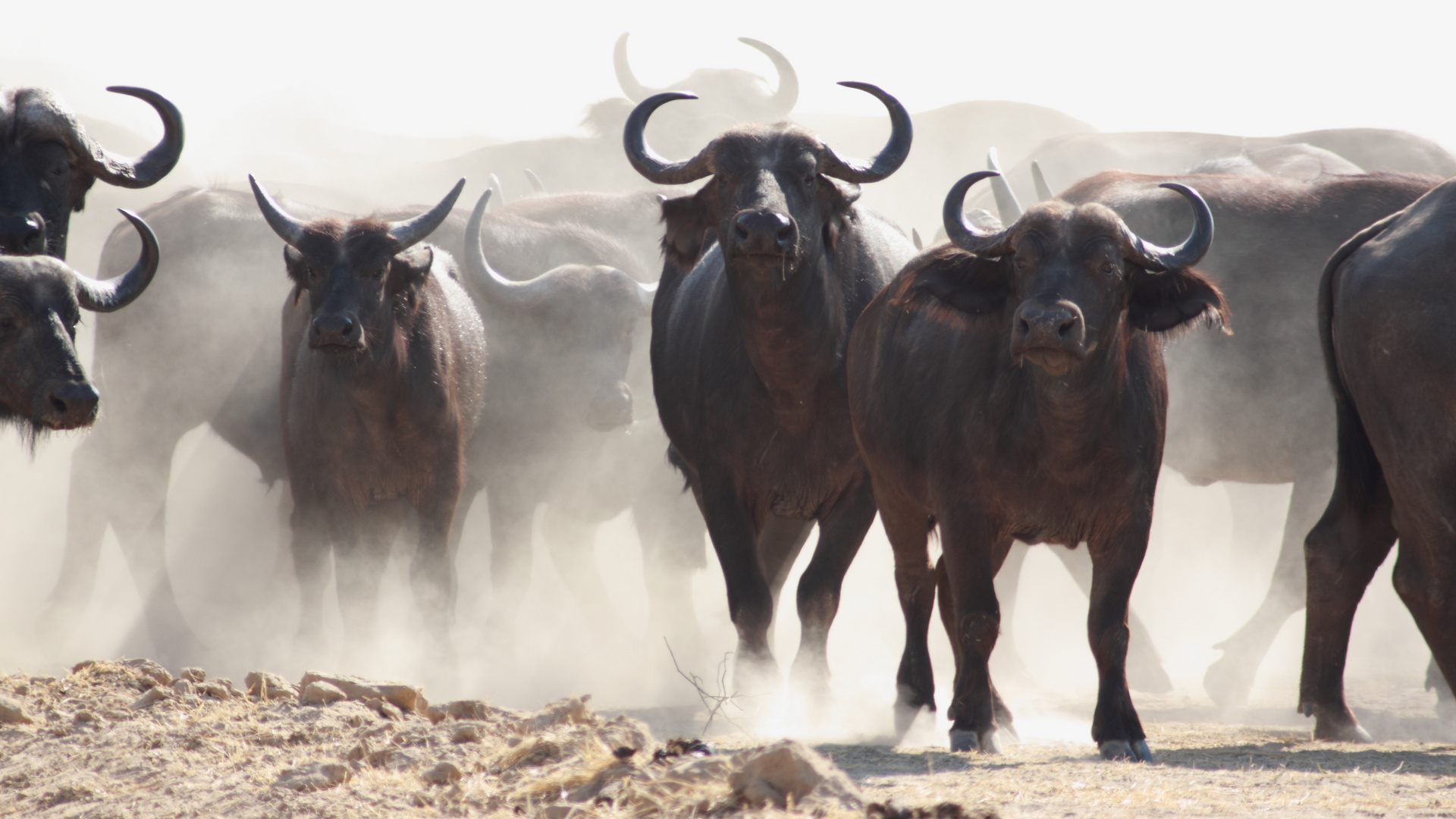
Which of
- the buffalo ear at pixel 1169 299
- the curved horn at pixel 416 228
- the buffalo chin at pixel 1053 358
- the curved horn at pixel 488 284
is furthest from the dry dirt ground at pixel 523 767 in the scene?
the curved horn at pixel 488 284

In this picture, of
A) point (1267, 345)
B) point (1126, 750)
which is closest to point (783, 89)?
point (1267, 345)

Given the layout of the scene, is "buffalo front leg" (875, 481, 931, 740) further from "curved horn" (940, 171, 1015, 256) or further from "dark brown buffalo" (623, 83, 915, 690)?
"curved horn" (940, 171, 1015, 256)

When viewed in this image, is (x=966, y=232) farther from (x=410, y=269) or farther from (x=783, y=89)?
(x=783, y=89)

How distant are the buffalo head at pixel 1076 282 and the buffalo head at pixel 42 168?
437 centimetres

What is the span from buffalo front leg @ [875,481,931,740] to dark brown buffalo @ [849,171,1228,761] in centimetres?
44

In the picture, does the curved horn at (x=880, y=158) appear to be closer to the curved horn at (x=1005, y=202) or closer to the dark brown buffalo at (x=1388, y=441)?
the dark brown buffalo at (x=1388, y=441)

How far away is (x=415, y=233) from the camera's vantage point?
8.67m

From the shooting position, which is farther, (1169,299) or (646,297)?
(646,297)

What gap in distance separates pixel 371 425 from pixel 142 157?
6.47 ft

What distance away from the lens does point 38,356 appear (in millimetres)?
6555

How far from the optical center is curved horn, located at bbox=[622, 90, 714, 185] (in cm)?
727

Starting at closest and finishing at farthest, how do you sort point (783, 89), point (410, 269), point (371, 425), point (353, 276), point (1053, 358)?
point (1053, 358) → point (353, 276) → point (371, 425) → point (410, 269) → point (783, 89)

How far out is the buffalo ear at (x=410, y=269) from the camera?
850 centimetres

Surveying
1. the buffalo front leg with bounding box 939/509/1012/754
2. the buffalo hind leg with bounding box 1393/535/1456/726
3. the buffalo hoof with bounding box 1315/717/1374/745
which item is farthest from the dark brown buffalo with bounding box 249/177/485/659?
the buffalo hind leg with bounding box 1393/535/1456/726
